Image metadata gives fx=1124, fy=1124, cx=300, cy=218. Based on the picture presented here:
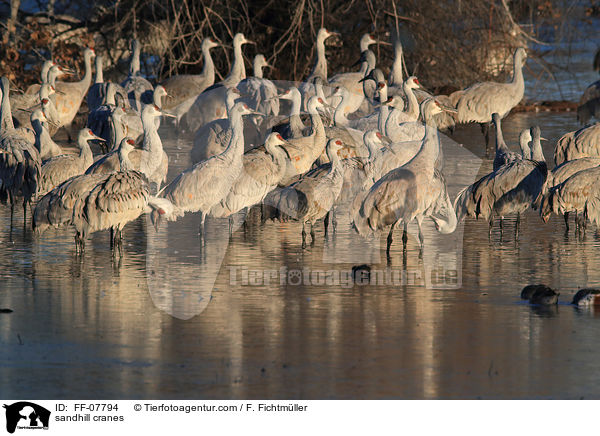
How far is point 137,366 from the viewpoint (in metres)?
6.68

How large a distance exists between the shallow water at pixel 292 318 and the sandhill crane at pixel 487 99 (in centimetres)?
662

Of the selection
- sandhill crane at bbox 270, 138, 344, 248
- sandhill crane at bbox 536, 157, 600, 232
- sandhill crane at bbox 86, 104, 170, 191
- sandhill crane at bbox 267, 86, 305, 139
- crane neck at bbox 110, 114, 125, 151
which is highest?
sandhill crane at bbox 267, 86, 305, 139

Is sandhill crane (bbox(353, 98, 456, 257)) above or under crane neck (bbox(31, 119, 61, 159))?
under

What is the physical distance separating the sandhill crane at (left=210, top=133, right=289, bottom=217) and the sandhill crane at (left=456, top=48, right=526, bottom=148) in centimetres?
673

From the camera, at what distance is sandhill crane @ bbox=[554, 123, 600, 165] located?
43.2ft

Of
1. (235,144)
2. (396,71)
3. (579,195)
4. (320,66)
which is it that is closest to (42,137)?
(235,144)

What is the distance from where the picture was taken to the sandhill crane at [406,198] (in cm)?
1029

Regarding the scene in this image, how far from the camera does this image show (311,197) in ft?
35.4

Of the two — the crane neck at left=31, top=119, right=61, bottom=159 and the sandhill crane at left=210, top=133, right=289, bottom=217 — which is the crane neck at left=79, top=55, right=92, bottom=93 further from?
the sandhill crane at left=210, top=133, right=289, bottom=217

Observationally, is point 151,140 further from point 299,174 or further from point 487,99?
point 487,99

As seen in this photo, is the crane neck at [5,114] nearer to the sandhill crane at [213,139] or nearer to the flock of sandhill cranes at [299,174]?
the flock of sandhill cranes at [299,174]

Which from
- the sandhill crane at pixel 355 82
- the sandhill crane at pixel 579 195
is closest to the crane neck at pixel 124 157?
the sandhill crane at pixel 579 195

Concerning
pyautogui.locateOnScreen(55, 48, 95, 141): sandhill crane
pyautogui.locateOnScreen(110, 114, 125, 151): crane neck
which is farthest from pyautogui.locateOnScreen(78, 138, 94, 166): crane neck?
pyautogui.locateOnScreen(55, 48, 95, 141): sandhill crane

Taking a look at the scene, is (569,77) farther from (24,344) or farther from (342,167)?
(24,344)
